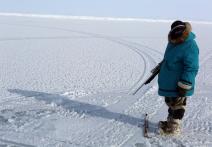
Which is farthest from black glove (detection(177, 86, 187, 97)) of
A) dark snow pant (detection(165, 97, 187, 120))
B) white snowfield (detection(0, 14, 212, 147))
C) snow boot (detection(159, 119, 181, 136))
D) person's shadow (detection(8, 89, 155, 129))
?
person's shadow (detection(8, 89, 155, 129))

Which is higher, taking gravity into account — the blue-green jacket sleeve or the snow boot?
the blue-green jacket sleeve

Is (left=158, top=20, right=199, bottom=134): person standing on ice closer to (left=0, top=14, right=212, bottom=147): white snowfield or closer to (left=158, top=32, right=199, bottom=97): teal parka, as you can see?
(left=158, top=32, right=199, bottom=97): teal parka

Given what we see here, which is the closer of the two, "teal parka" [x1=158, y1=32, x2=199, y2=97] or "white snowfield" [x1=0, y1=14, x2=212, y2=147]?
"teal parka" [x1=158, y1=32, x2=199, y2=97]

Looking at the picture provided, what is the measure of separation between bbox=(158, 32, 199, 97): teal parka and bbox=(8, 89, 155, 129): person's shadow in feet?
2.19

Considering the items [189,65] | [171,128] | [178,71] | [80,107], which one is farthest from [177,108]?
[80,107]

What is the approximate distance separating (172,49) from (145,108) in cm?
143

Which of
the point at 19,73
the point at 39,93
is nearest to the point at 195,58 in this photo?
the point at 39,93

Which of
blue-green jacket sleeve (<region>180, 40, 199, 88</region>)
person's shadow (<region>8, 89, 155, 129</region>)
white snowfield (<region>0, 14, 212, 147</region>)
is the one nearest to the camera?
blue-green jacket sleeve (<region>180, 40, 199, 88</region>)

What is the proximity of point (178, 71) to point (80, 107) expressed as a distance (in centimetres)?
174

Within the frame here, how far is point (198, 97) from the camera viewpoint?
612 cm

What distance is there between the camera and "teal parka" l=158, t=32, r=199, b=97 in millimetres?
4027

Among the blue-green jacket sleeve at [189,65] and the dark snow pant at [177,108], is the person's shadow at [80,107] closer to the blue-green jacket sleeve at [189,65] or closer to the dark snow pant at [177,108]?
the dark snow pant at [177,108]

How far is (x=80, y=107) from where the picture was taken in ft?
17.8

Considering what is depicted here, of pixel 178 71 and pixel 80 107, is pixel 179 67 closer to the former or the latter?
pixel 178 71
